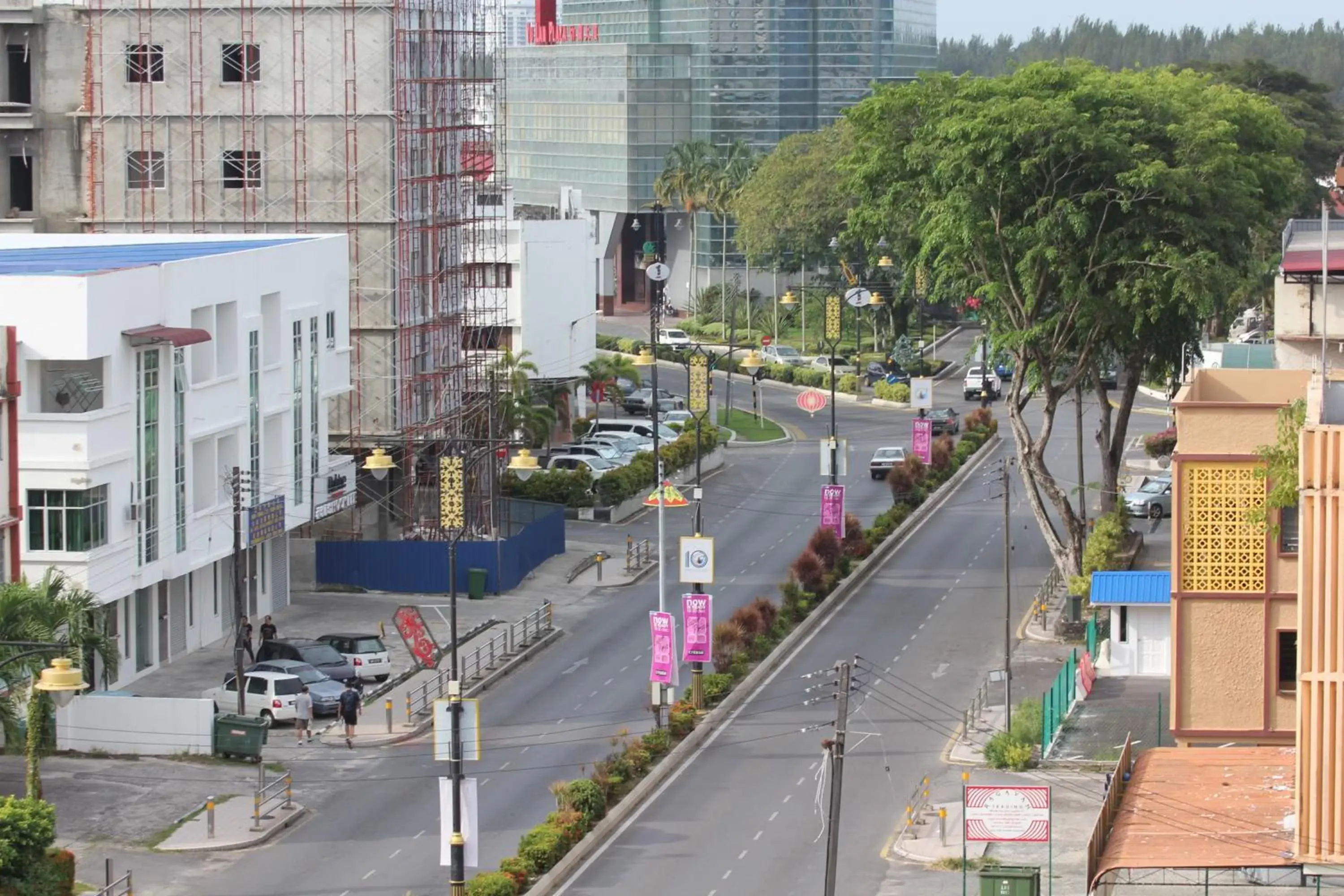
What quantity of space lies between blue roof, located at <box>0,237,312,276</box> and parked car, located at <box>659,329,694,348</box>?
71.1m

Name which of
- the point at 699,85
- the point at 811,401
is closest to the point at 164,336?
the point at 811,401

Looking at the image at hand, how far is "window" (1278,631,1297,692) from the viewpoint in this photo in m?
56.4

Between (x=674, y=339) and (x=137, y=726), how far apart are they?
311ft

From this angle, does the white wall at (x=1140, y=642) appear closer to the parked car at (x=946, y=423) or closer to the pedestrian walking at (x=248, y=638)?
the pedestrian walking at (x=248, y=638)

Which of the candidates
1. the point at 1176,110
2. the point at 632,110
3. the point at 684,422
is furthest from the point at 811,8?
the point at 1176,110

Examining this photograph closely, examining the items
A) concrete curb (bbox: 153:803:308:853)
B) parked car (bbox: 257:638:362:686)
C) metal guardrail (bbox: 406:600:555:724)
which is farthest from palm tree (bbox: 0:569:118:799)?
metal guardrail (bbox: 406:600:555:724)

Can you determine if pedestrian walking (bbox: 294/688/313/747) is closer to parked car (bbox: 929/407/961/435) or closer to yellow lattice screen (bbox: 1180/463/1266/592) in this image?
yellow lattice screen (bbox: 1180/463/1266/592)

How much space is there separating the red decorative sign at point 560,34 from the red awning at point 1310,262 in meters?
114

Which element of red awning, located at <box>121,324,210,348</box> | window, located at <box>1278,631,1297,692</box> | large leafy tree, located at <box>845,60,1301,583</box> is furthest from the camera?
large leafy tree, located at <box>845,60,1301,583</box>

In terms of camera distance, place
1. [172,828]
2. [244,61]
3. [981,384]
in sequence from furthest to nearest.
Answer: [981,384] → [244,61] → [172,828]

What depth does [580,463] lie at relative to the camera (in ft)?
326

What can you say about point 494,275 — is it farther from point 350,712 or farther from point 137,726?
point 137,726

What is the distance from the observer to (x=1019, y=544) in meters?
90.1

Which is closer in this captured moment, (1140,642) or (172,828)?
(172,828)
